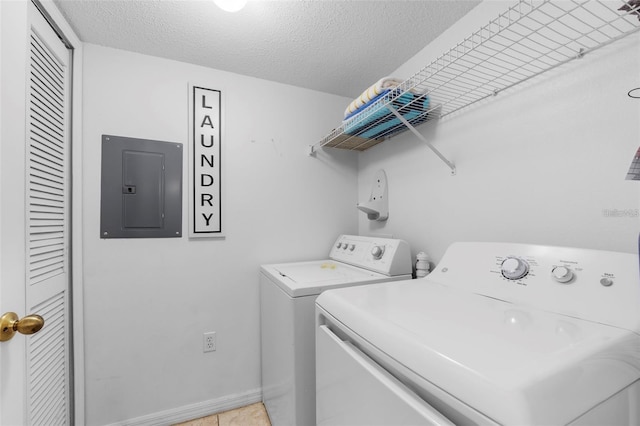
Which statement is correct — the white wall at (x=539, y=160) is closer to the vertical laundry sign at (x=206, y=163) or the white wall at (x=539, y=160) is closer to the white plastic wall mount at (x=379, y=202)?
the white plastic wall mount at (x=379, y=202)

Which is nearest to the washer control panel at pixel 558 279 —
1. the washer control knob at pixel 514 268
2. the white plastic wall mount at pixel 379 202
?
the washer control knob at pixel 514 268

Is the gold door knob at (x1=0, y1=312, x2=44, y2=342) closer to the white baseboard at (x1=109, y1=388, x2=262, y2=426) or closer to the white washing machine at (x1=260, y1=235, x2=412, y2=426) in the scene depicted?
the white washing machine at (x1=260, y1=235, x2=412, y2=426)

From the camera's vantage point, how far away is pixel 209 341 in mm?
1682

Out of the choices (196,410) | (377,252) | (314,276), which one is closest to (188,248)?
(314,276)

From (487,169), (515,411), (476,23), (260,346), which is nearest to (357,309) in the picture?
(515,411)

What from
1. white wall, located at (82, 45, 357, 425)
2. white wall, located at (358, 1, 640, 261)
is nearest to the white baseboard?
white wall, located at (82, 45, 357, 425)

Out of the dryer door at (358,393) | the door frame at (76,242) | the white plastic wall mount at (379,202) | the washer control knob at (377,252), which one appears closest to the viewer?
the dryer door at (358,393)

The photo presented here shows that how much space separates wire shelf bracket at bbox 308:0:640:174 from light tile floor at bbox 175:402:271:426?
178cm

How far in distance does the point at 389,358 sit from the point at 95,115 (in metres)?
1.87

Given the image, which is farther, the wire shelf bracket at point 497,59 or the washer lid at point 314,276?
the washer lid at point 314,276

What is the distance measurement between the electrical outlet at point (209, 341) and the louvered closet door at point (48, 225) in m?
0.65

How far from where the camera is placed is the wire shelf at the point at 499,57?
32.7 inches

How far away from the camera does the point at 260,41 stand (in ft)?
4.88

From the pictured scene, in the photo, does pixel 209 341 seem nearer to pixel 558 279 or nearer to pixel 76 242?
pixel 76 242
